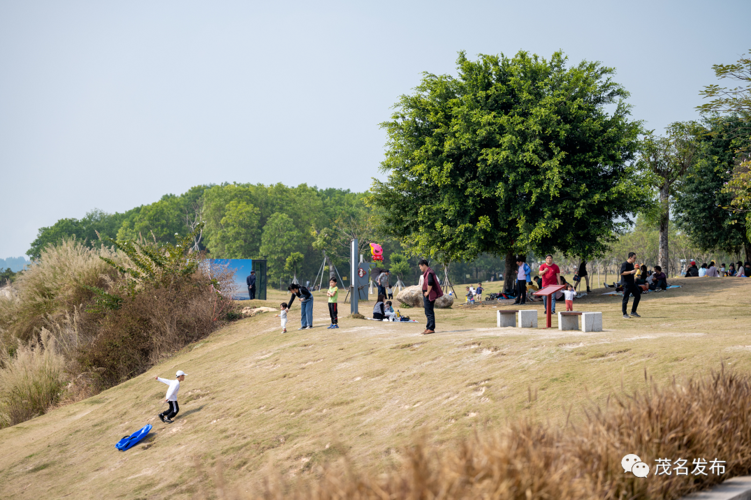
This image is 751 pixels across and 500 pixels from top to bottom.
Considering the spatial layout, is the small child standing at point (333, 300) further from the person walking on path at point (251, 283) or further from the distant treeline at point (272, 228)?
the distant treeline at point (272, 228)

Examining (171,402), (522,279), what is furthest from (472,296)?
(171,402)

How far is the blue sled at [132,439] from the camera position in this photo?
11.5 metres

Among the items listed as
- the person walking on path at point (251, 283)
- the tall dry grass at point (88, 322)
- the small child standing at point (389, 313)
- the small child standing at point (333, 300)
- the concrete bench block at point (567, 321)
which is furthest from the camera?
the person walking on path at point (251, 283)

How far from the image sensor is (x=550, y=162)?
26.3 m

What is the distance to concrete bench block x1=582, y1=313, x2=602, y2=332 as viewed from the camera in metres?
12.4

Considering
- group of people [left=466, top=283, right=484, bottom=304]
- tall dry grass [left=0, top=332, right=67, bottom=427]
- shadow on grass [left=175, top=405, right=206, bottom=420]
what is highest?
group of people [left=466, top=283, right=484, bottom=304]

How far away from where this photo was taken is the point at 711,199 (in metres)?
42.2

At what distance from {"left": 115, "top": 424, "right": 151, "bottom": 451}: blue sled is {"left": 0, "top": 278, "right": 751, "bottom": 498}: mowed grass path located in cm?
18

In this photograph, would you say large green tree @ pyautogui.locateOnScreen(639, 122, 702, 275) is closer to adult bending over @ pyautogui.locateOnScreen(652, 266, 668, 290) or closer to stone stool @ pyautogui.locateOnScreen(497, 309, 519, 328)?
adult bending over @ pyautogui.locateOnScreen(652, 266, 668, 290)

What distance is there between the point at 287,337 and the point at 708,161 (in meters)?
37.4

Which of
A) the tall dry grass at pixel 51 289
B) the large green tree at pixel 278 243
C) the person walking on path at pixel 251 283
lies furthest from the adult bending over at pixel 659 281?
the large green tree at pixel 278 243

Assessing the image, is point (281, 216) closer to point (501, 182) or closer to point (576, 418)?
point (501, 182)

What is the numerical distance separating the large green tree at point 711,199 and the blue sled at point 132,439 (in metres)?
39.9

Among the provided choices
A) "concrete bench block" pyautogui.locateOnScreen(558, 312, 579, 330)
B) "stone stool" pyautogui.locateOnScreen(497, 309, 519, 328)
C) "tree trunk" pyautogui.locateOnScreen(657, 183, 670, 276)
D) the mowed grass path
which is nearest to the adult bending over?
"tree trunk" pyautogui.locateOnScreen(657, 183, 670, 276)
